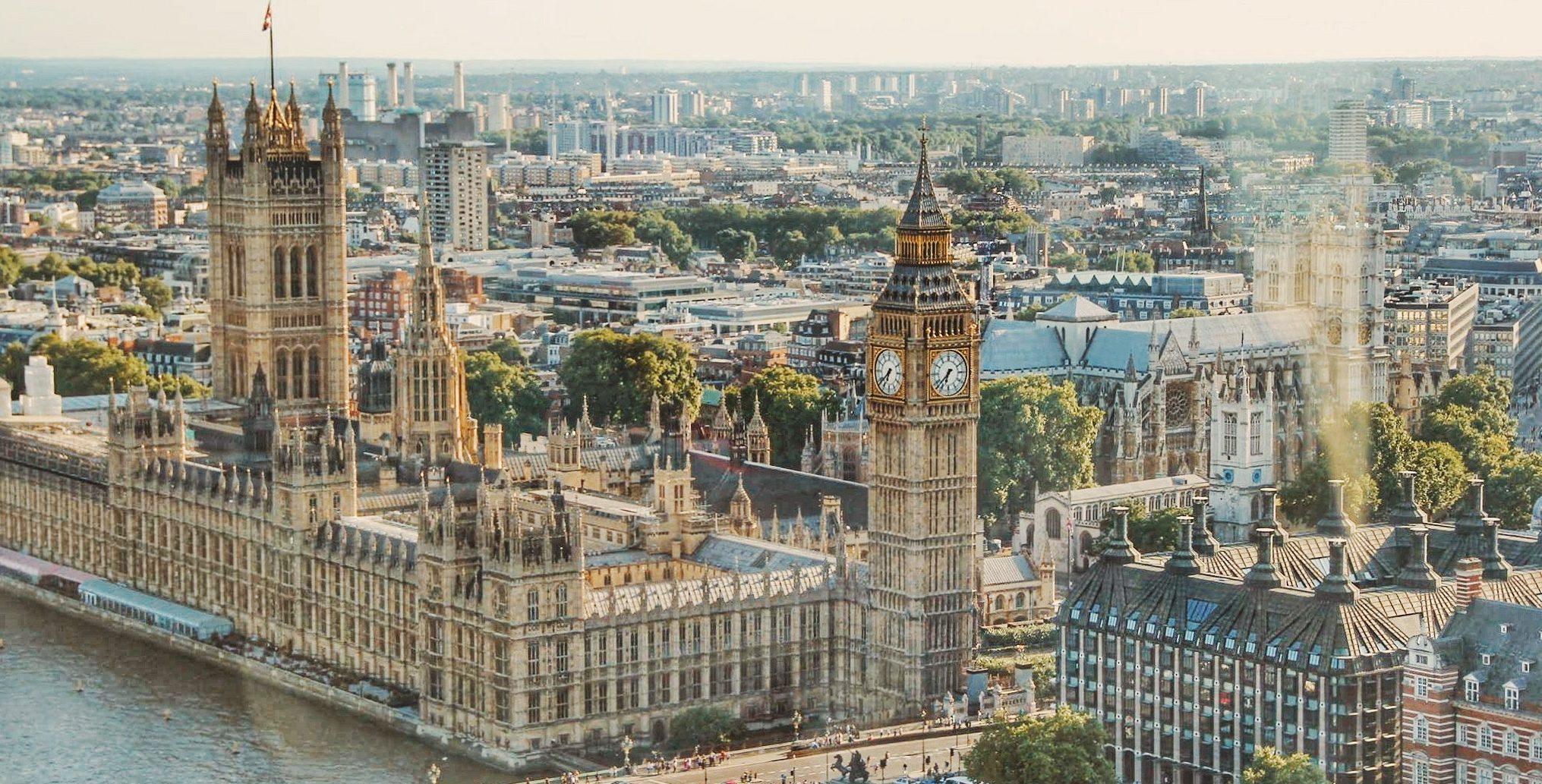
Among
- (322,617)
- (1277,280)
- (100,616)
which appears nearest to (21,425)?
(100,616)

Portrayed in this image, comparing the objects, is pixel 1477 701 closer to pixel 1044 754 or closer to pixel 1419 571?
pixel 1419 571

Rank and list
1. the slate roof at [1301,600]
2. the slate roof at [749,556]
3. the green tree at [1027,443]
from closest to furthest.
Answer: the slate roof at [1301,600] < the slate roof at [749,556] < the green tree at [1027,443]

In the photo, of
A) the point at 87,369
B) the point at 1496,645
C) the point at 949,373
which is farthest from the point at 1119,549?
the point at 87,369

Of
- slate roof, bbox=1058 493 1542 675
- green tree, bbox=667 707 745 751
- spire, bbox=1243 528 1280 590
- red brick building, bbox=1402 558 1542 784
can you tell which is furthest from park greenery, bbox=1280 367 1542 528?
red brick building, bbox=1402 558 1542 784

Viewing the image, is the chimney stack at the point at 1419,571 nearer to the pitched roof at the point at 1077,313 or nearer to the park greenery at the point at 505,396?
the pitched roof at the point at 1077,313

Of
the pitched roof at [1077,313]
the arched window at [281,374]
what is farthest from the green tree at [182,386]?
the pitched roof at [1077,313]

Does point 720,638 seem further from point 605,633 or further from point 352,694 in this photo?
point 352,694

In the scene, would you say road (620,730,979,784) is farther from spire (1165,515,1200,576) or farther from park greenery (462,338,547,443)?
park greenery (462,338,547,443)
